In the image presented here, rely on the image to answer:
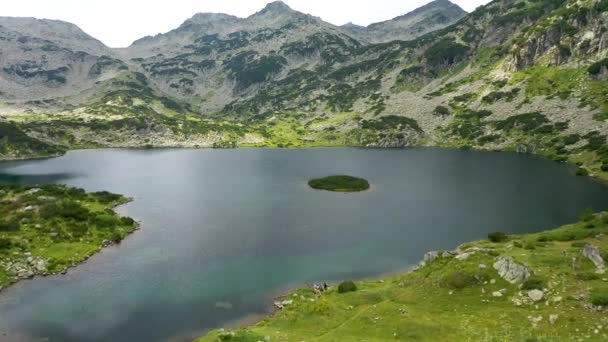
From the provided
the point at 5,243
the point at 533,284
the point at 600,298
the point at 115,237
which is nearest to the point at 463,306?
the point at 533,284

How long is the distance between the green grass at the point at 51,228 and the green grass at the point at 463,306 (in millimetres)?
36260

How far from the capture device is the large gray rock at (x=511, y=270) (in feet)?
124

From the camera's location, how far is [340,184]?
393ft

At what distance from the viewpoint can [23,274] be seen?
189ft

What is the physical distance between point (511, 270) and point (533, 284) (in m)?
3.04

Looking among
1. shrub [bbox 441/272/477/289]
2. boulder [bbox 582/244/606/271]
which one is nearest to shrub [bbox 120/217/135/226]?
shrub [bbox 441/272/477/289]

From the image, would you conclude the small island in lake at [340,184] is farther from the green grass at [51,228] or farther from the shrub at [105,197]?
the green grass at [51,228]

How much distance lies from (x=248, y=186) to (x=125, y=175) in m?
52.1

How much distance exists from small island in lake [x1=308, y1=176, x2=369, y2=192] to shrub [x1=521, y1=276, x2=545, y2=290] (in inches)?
3104

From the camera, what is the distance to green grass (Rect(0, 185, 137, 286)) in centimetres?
6162

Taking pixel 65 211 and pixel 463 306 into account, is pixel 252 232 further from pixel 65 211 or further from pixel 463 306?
pixel 463 306

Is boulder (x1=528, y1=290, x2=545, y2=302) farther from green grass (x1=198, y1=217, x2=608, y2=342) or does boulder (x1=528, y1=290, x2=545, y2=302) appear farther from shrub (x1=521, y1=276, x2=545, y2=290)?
shrub (x1=521, y1=276, x2=545, y2=290)

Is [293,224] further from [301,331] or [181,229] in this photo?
[301,331]

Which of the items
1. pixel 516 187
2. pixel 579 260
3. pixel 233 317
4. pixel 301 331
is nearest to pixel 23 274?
pixel 233 317
